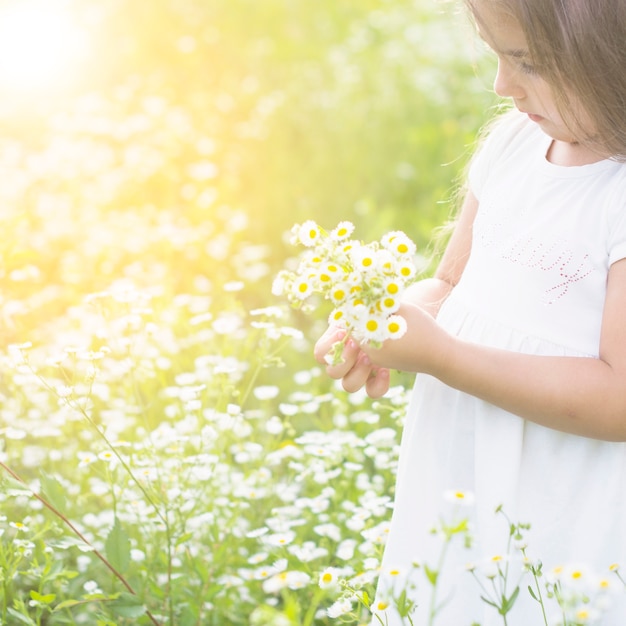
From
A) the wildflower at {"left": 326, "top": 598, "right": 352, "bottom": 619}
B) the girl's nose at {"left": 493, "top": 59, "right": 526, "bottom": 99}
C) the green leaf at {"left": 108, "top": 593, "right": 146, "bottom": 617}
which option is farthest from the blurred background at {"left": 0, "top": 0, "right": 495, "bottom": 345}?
the girl's nose at {"left": 493, "top": 59, "right": 526, "bottom": 99}

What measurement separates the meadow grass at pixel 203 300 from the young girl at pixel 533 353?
0.18m

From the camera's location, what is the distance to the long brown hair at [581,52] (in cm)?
112

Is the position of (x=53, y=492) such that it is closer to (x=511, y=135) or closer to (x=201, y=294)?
(x=511, y=135)

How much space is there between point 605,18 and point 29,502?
1312 millimetres

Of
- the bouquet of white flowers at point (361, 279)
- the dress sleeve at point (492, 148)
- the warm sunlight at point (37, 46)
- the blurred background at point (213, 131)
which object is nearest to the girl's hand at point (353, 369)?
the bouquet of white flowers at point (361, 279)

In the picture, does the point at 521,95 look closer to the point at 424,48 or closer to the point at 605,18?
the point at 605,18

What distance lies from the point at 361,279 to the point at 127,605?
2.47 feet

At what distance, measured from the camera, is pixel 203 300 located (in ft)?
7.55

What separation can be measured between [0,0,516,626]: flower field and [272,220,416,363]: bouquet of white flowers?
0.91ft

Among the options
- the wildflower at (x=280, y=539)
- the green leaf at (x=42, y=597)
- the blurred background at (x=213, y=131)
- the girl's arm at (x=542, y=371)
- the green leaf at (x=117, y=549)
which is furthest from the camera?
the blurred background at (x=213, y=131)

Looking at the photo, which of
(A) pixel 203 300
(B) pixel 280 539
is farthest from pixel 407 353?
(A) pixel 203 300

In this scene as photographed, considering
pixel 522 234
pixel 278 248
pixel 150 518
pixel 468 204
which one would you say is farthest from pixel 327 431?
pixel 278 248

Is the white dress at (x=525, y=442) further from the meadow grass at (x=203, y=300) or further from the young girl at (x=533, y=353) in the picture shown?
the meadow grass at (x=203, y=300)

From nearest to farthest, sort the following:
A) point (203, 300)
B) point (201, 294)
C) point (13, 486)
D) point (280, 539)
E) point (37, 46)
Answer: point (13, 486) < point (280, 539) < point (203, 300) < point (201, 294) < point (37, 46)
